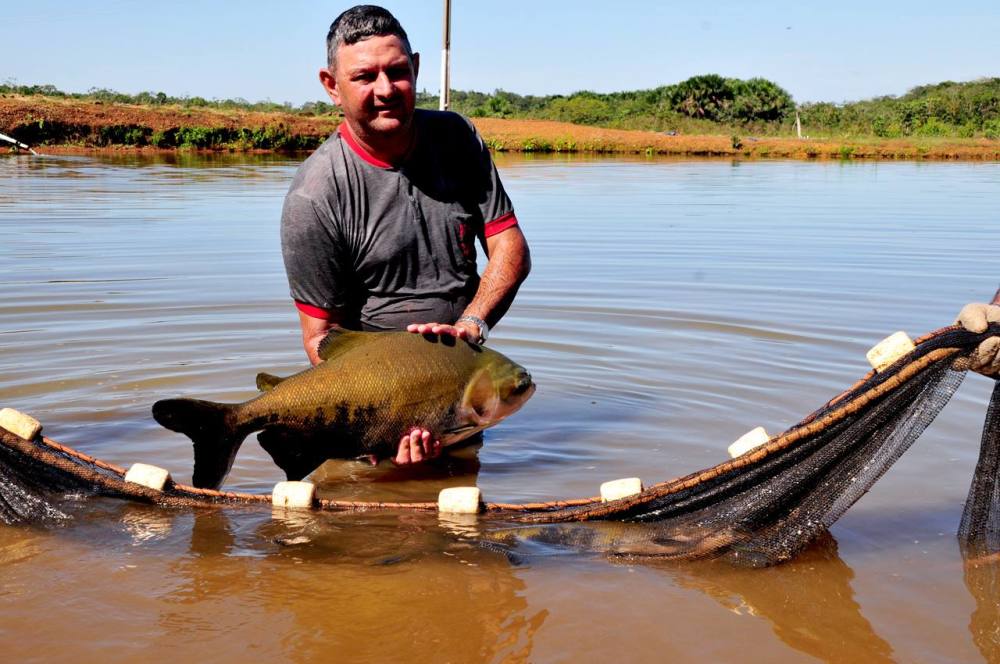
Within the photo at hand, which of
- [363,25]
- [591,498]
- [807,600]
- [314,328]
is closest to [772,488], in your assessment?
[807,600]

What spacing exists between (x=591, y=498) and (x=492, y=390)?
0.62 meters

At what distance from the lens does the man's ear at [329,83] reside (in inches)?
196

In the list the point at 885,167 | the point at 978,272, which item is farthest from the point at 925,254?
the point at 885,167

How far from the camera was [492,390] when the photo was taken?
4.38m

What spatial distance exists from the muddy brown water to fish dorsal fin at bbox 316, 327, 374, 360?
27.4 inches

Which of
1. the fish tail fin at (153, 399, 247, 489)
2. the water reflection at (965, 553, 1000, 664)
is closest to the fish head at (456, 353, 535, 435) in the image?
the fish tail fin at (153, 399, 247, 489)

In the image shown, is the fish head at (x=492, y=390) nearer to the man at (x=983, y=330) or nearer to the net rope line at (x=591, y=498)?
the net rope line at (x=591, y=498)

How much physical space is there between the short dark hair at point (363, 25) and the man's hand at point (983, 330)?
2741mm

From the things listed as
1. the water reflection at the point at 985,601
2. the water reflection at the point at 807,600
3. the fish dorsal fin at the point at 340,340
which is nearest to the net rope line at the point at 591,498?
the water reflection at the point at 807,600

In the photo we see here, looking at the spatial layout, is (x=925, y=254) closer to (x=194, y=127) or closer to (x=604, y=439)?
(x=604, y=439)

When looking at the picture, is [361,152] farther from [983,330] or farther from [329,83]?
[983,330]

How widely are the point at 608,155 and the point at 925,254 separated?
1482 inches

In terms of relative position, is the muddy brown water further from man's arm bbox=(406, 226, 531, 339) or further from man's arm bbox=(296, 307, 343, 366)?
man's arm bbox=(406, 226, 531, 339)

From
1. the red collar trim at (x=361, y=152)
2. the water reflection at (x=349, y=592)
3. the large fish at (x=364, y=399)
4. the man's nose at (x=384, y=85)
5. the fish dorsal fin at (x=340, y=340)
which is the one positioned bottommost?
the water reflection at (x=349, y=592)
